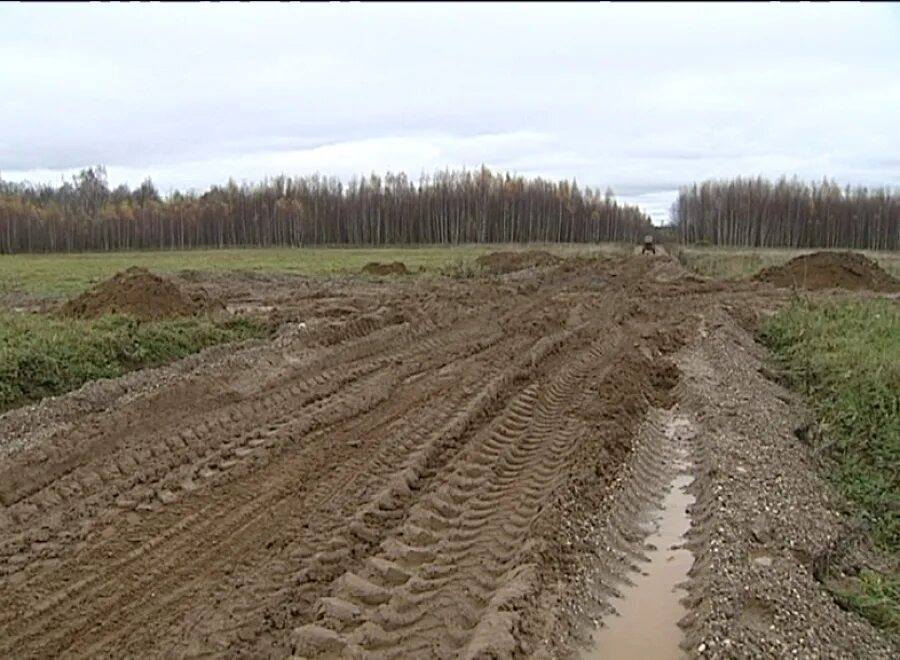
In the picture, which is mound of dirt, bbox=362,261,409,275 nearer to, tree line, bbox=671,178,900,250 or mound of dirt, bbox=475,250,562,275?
mound of dirt, bbox=475,250,562,275

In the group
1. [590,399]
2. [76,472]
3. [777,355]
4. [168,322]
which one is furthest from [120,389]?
[777,355]

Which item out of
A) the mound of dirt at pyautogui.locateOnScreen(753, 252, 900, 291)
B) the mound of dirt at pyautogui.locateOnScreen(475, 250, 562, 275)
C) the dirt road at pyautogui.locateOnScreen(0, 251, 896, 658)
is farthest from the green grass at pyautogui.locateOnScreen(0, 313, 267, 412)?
the mound of dirt at pyautogui.locateOnScreen(753, 252, 900, 291)

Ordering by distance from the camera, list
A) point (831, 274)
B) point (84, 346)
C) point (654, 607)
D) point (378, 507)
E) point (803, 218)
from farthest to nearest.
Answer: point (803, 218) < point (831, 274) < point (84, 346) < point (378, 507) < point (654, 607)

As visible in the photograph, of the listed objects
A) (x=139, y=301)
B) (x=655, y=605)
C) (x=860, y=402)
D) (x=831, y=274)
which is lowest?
(x=655, y=605)

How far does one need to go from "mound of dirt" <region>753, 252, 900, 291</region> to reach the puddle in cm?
2156

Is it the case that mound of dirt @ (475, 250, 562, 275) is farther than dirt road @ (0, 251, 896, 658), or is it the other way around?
mound of dirt @ (475, 250, 562, 275)

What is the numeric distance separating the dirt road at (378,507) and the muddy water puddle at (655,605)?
10 cm

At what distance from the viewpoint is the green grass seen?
1049 centimetres

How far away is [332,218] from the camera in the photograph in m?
71.6

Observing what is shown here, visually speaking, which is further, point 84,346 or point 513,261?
point 513,261

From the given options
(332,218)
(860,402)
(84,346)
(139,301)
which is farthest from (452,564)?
(332,218)

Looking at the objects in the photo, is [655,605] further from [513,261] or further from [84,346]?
[513,261]

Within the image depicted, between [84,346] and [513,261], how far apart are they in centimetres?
2530

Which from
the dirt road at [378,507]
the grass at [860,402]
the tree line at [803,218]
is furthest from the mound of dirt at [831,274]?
the tree line at [803,218]
